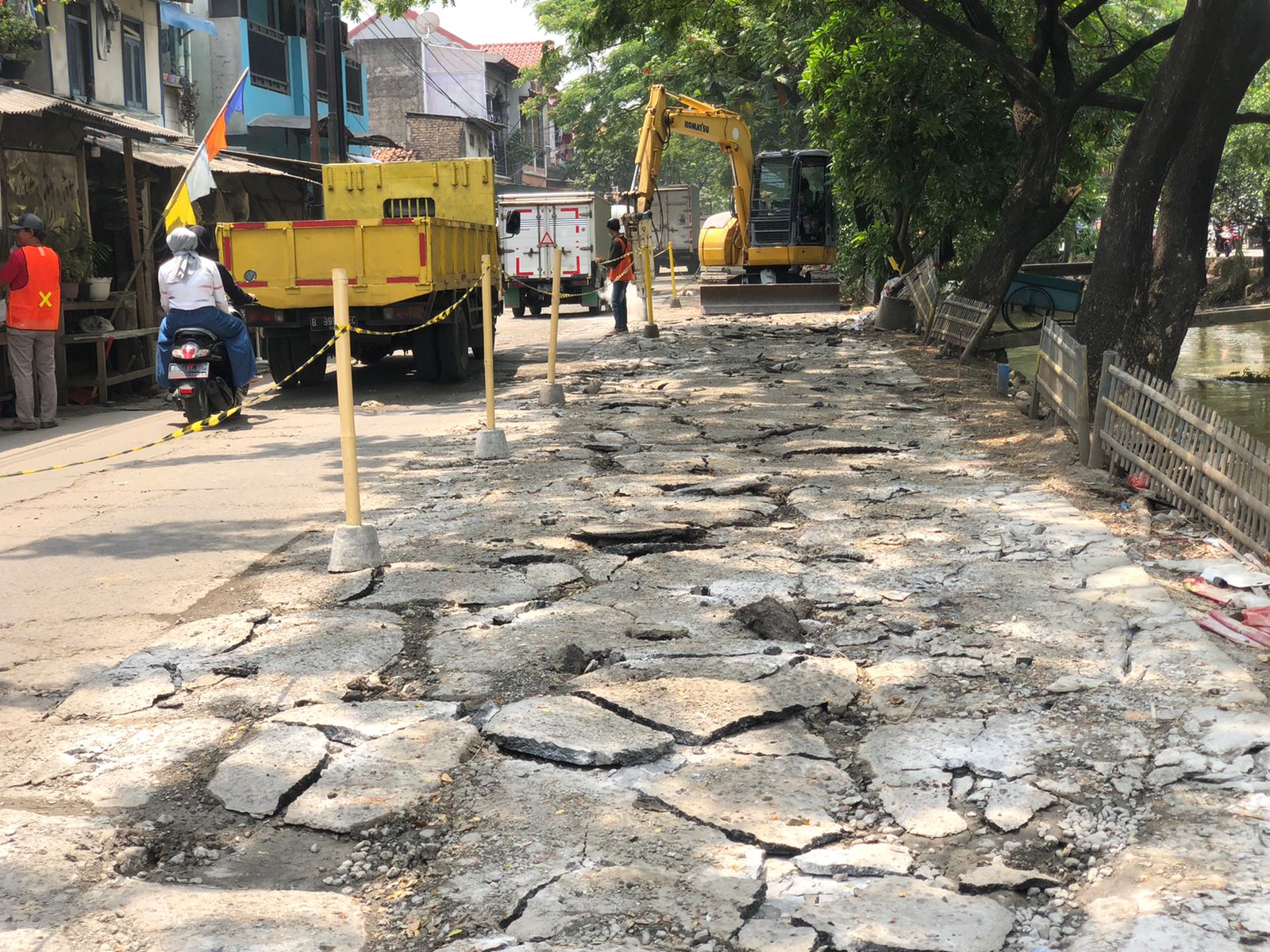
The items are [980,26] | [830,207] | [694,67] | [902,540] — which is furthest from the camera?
[694,67]

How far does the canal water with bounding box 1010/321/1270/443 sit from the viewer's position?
48.8ft

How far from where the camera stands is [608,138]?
4688 cm

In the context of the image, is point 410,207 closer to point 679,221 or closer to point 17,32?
point 17,32

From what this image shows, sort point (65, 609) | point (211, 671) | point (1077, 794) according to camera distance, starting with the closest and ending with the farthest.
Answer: point (1077, 794), point (211, 671), point (65, 609)

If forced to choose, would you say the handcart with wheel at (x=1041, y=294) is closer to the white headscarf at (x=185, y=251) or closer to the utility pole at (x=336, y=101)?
the utility pole at (x=336, y=101)

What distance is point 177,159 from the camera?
16.5 metres

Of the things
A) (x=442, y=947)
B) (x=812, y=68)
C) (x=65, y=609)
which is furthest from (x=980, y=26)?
(x=442, y=947)

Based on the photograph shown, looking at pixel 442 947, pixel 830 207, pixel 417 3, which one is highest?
pixel 417 3

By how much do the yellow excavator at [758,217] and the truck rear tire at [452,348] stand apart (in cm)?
875

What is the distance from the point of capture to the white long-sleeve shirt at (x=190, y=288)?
10.9 m

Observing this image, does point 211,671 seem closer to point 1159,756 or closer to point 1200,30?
point 1159,756

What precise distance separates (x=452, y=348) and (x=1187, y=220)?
7337 millimetres

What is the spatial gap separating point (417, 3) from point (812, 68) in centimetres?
588

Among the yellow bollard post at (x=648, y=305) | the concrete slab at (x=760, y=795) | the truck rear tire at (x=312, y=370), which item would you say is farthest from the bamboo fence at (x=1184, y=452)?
the yellow bollard post at (x=648, y=305)
